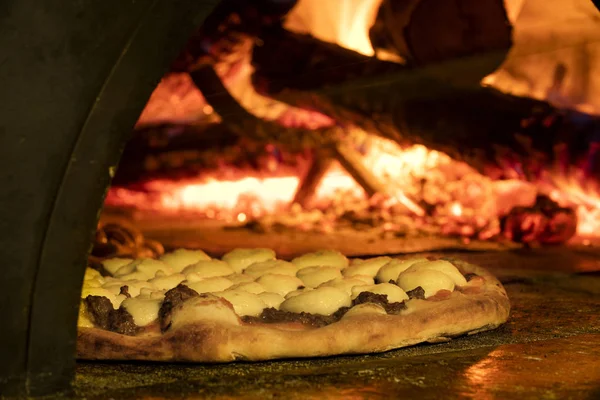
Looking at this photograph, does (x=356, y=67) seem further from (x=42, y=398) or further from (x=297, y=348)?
(x=42, y=398)

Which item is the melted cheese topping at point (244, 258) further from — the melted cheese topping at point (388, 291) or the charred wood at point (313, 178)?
the charred wood at point (313, 178)

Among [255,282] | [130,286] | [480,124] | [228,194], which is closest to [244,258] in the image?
[255,282]

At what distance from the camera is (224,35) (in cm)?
438

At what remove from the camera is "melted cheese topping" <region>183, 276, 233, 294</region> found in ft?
8.79

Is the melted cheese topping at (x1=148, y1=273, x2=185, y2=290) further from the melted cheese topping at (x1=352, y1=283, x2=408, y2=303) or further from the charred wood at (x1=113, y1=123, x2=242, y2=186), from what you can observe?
the charred wood at (x1=113, y1=123, x2=242, y2=186)

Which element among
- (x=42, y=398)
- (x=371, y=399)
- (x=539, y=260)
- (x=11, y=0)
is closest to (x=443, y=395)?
(x=371, y=399)

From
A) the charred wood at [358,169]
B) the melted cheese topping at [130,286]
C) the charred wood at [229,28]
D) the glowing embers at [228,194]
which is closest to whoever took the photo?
the melted cheese topping at [130,286]

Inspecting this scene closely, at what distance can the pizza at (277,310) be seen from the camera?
223 centimetres

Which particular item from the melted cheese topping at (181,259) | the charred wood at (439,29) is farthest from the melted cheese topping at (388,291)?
the charred wood at (439,29)

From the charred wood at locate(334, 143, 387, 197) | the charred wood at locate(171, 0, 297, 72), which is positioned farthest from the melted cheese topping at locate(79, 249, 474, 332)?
the charred wood at locate(334, 143, 387, 197)

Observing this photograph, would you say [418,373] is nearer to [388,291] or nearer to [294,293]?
[388,291]

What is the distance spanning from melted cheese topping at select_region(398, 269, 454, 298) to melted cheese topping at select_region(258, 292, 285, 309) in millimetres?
409

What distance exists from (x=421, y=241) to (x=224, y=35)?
1.61 metres

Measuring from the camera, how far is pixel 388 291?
256 cm
